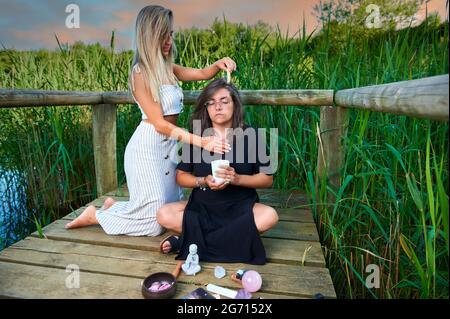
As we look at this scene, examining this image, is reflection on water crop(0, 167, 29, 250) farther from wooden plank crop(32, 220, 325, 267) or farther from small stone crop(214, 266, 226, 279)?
small stone crop(214, 266, 226, 279)

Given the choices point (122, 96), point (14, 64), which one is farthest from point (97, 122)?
point (14, 64)

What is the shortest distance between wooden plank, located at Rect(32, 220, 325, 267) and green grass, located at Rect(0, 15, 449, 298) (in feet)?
0.54

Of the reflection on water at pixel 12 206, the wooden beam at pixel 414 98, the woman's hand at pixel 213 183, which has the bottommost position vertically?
the reflection on water at pixel 12 206

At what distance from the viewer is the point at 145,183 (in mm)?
2084

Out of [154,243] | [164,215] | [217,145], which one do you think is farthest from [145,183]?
[217,145]

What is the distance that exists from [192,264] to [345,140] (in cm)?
119

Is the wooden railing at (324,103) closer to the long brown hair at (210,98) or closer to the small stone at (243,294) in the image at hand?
the long brown hair at (210,98)

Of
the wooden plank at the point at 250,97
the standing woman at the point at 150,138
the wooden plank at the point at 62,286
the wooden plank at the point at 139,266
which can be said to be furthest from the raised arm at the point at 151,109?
the wooden plank at the point at 62,286

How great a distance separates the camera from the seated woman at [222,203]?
1.78m

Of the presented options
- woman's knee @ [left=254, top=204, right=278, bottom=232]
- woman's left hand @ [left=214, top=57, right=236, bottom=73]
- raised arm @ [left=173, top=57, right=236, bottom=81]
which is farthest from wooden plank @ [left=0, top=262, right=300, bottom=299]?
raised arm @ [left=173, top=57, right=236, bottom=81]

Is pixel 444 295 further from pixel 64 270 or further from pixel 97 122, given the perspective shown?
pixel 97 122

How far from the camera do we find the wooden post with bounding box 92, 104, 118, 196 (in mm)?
2908

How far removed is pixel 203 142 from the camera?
1.82 meters
